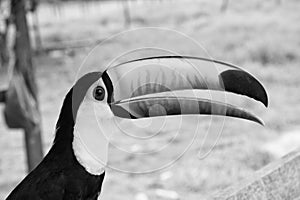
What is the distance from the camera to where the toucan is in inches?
50.2

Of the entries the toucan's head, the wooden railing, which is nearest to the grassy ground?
the wooden railing

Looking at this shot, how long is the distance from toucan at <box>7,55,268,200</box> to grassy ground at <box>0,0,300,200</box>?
29cm

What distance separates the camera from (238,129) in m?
3.64

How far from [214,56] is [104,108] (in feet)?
15.1

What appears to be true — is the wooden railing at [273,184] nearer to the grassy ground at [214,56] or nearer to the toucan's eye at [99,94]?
the grassy ground at [214,56]

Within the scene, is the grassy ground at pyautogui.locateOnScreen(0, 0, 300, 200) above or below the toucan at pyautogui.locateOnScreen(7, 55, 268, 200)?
below

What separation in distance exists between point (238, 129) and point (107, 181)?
3.51 feet

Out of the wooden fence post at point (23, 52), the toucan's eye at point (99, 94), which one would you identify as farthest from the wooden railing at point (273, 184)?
the wooden fence post at point (23, 52)

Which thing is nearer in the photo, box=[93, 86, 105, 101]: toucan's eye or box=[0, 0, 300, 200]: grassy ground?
box=[93, 86, 105, 101]: toucan's eye

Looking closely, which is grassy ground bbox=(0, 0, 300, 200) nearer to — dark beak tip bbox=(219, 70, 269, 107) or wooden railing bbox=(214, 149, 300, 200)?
wooden railing bbox=(214, 149, 300, 200)

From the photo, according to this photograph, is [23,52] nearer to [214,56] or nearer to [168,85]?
[168,85]

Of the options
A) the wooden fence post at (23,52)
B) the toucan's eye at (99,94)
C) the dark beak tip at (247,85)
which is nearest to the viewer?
the dark beak tip at (247,85)

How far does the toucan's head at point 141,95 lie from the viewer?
128 centimetres

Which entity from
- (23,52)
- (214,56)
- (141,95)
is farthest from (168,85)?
(214,56)
